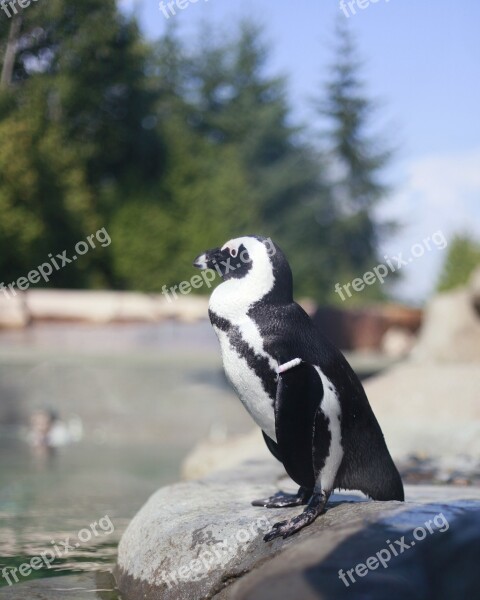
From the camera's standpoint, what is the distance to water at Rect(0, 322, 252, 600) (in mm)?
5812

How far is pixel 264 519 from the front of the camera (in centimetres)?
425

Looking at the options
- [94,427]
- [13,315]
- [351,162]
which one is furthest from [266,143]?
[94,427]

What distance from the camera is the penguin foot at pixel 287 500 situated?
14.5 feet

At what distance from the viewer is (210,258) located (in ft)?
14.1

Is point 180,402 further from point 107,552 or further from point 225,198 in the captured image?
point 225,198

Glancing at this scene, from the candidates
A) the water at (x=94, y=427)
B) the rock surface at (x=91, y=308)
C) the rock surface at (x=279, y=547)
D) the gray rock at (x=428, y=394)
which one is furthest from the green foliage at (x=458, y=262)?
the rock surface at (x=279, y=547)

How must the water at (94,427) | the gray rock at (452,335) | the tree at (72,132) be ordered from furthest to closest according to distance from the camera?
1. the tree at (72,132)
2. the gray rock at (452,335)
3. the water at (94,427)

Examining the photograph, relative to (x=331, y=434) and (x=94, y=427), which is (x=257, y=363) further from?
(x=94, y=427)

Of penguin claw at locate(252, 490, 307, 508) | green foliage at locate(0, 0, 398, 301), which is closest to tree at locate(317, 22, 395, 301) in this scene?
green foliage at locate(0, 0, 398, 301)

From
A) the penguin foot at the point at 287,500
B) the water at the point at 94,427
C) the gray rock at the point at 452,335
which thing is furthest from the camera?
the gray rock at the point at 452,335

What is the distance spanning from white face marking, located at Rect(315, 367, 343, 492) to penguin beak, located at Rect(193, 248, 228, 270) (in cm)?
63

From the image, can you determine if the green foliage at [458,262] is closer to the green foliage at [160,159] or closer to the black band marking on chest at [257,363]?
the green foliage at [160,159]

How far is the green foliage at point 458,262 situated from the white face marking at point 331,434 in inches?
1347

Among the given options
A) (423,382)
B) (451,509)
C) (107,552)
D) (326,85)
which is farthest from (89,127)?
(451,509)
